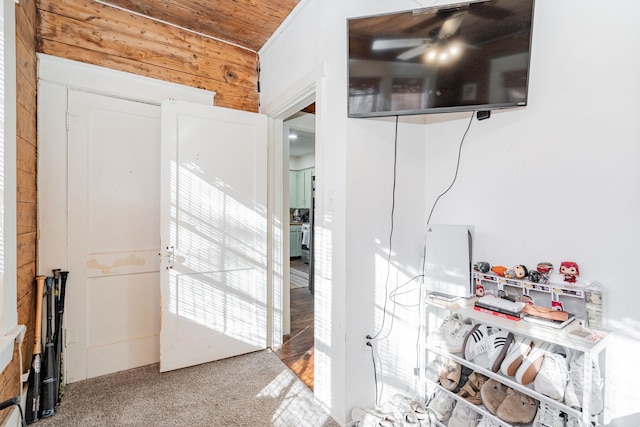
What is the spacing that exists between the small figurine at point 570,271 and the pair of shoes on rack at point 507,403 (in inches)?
22.2

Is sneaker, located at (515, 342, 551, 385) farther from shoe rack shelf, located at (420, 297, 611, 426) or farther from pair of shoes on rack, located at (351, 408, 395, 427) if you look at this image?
pair of shoes on rack, located at (351, 408, 395, 427)

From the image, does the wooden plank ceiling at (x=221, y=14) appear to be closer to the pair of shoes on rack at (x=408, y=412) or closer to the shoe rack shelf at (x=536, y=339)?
the shoe rack shelf at (x=536, y=339)

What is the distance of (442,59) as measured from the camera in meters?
1.53

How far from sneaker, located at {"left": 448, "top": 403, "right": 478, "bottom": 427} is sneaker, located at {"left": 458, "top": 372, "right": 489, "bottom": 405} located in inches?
1.8

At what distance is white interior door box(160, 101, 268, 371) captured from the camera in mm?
2314

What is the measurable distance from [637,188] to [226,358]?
2828mm

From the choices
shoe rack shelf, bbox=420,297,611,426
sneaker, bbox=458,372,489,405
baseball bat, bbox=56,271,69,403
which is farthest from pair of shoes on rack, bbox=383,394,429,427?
baseball bat, bbox=56,271,69,403

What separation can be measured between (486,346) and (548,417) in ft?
1.05

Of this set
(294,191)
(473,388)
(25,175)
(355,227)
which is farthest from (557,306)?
(294,191)

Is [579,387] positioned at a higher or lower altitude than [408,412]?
higher

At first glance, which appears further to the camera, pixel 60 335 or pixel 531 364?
pixel 60 335

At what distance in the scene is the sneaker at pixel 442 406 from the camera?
1.57 meters

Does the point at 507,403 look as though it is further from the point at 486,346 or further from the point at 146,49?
the point at 146,49

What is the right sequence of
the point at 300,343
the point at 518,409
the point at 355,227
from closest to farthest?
the point at 518,409 < the point at 355,227 < the point at 300,343
